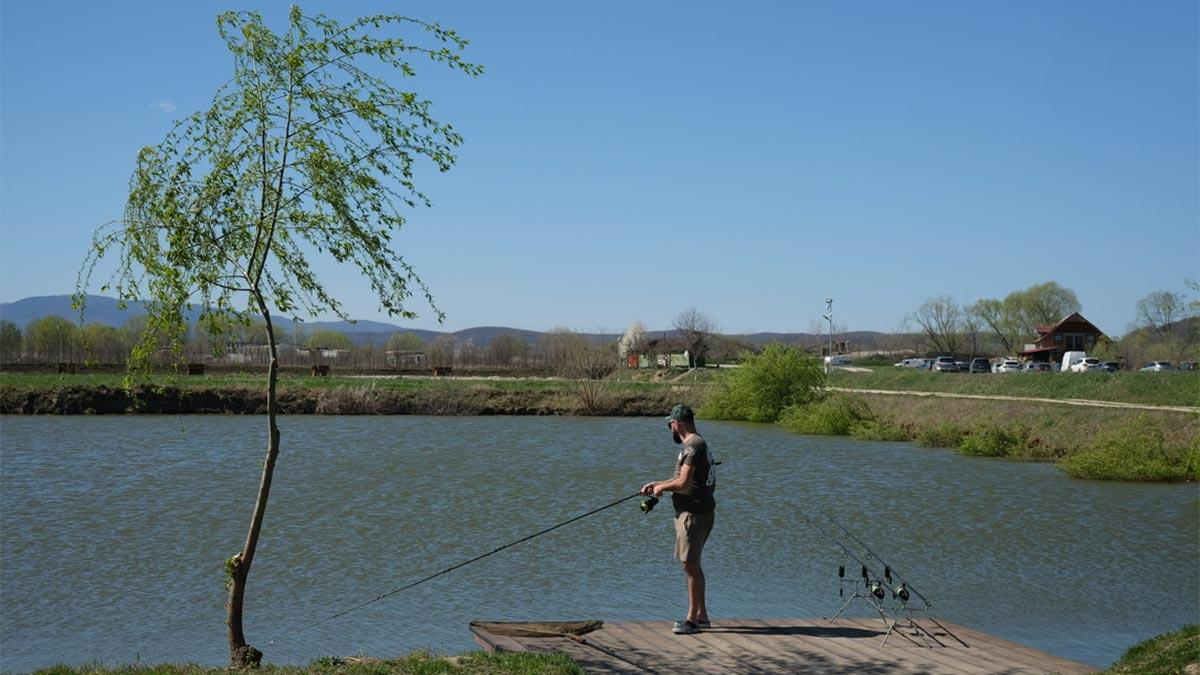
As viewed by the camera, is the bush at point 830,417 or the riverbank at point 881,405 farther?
the bush at point 830,417

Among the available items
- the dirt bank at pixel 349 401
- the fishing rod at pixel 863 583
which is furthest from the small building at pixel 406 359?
the fishing rod at pixel 863 583

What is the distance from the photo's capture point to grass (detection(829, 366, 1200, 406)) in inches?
1663

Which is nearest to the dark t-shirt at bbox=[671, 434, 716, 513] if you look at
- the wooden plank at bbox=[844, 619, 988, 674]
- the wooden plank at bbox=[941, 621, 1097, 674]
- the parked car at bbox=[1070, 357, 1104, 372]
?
the wooden plank at bbox=[844, 619, 988, 674]

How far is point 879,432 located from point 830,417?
2.35m

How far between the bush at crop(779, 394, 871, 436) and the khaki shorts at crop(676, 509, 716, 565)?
1400 inches

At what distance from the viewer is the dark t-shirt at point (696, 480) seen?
33.8 feet

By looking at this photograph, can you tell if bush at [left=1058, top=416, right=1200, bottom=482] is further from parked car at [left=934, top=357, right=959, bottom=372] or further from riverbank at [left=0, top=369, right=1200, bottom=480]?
parked car at [left=934, top=357, right=959, bottom=372]

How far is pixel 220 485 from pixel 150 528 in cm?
660

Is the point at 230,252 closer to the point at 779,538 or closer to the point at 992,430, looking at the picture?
the point at 779,538

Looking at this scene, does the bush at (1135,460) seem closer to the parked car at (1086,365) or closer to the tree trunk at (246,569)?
the tree trunk at (246,569)

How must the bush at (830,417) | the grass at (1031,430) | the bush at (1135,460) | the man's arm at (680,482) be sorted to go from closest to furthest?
the man's arm at (680,482) → the bush at (1135,460) → the grass at (1031,430) → the bush at (830,417)

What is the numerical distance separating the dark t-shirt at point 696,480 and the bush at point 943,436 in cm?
3115

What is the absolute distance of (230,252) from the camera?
10.4 metres

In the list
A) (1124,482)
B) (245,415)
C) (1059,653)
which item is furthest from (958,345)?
(1059,653)
